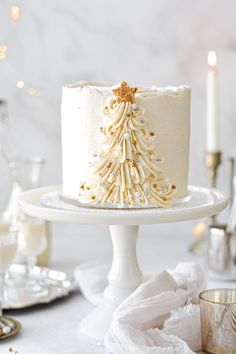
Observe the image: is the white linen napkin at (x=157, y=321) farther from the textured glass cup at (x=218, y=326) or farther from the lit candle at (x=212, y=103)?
the lit candle at (x=212, y=103)

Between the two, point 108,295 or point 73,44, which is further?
point 73,44

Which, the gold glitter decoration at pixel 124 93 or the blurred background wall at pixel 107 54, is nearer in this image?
the gold glitter decoration at pixel 124 93

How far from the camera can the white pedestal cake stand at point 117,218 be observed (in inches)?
51.8

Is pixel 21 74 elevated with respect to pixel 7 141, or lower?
elevated

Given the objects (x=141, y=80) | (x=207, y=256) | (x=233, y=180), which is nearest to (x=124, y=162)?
(x=207, y=256)

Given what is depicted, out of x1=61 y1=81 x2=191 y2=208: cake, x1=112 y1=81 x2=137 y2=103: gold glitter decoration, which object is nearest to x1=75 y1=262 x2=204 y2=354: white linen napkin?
x1=61 y1=81 x2=191 y2=208: cake

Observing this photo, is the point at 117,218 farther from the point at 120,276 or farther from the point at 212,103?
the point at 212,103

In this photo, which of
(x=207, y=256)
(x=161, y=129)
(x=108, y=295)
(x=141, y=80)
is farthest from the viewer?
(x=141, y=80)

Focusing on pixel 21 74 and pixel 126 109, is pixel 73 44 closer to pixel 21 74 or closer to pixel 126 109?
pixel 21 74

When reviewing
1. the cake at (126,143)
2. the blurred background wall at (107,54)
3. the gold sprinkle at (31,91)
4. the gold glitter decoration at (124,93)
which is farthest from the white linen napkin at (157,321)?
the gold sprinkle at (31,91)

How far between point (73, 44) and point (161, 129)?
0.94 metres

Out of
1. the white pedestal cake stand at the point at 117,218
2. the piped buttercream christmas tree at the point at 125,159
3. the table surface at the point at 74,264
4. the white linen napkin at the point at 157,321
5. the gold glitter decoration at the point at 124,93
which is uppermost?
the gold glitter decoration at the point at 124,93

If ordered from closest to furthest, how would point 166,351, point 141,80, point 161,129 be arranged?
point 166,351
point 161,129
point 141,80

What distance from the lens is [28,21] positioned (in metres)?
2.27
